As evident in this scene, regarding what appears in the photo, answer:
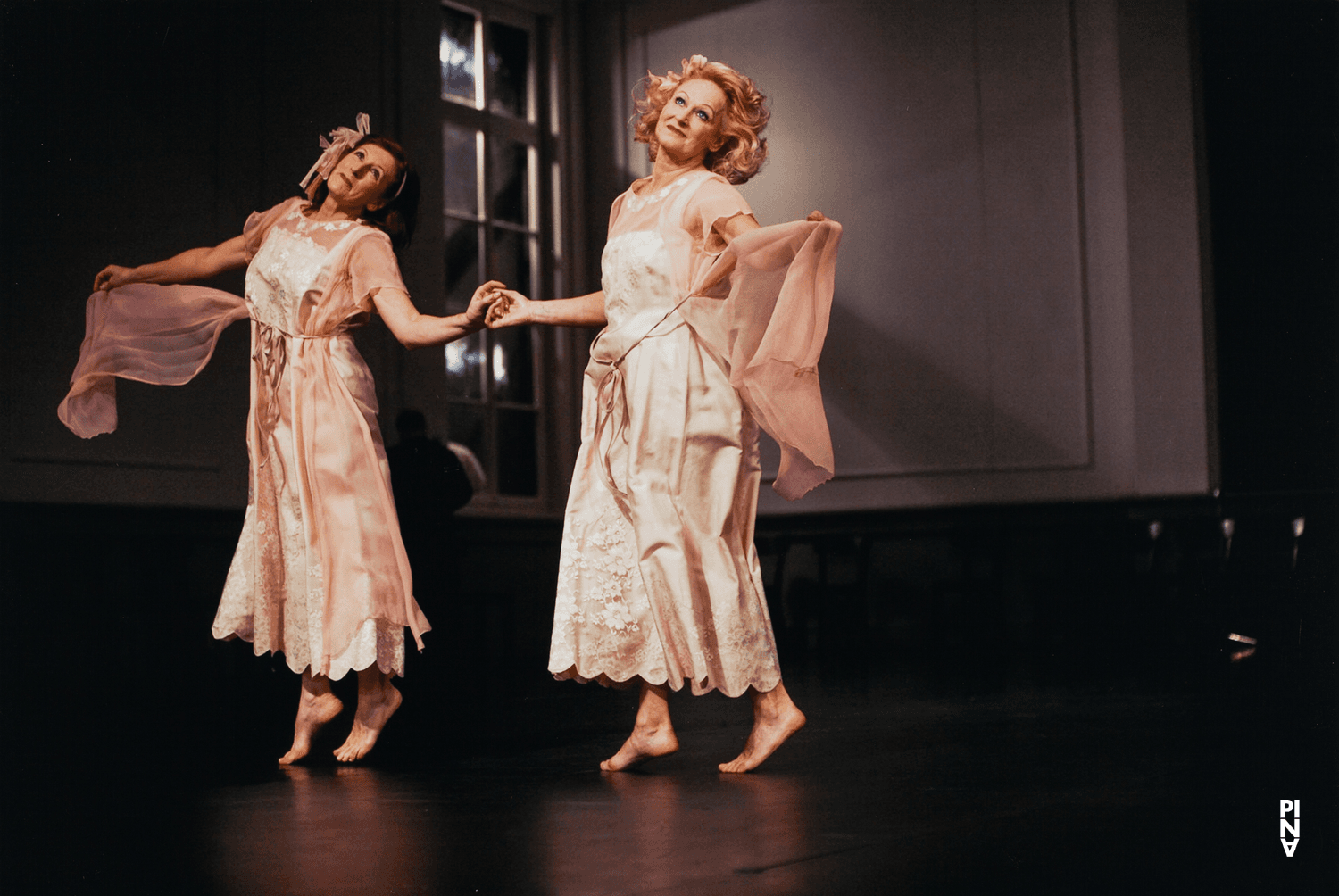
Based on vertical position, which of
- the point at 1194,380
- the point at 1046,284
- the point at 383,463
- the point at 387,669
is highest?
the point at 1046,284

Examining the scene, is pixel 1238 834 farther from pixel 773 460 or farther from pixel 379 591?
pixel 773 460

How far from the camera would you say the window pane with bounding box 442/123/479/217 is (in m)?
5.88

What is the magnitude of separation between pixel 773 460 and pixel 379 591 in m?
3.73

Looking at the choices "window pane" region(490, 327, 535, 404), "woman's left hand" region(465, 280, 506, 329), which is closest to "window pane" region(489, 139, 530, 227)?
"window pane" region(490, 327, 535, 404)

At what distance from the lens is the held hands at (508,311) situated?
2.64 m

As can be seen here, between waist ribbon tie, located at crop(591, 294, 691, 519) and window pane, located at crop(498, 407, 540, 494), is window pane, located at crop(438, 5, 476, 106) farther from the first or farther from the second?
waist ribbon tie, located at crop(591, 294, 691, 519)

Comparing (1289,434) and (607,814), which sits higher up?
(1289,434)

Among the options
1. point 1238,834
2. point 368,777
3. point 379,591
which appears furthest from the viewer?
point 379,591

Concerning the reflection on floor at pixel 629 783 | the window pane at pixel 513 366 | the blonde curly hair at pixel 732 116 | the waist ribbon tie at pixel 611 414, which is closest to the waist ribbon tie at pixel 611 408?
the waist ribbon tie at pixel 611 414

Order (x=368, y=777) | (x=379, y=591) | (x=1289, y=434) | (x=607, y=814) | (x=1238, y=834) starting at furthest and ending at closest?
(x=1289, y=434), (x=379, y=591), (x=368, y=777), (x=607, y=814), (x=1238, y=834)

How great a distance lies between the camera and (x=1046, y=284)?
231 inches

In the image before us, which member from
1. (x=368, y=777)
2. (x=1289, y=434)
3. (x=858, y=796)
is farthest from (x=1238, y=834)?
(x=1289, y=434)

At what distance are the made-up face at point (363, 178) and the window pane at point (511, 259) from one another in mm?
3059

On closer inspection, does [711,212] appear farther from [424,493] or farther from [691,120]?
[424,493]
